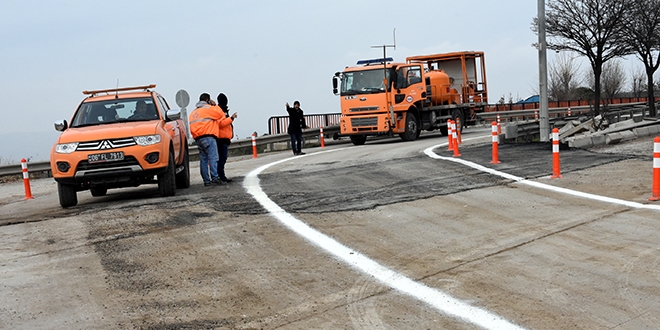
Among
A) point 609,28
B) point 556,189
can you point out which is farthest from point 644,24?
point 556,189

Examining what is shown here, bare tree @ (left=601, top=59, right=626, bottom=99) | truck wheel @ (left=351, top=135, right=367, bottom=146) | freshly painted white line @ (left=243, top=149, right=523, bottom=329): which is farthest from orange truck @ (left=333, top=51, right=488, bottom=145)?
bare tree @ (left=601, top=59, right=626, bottom=99)

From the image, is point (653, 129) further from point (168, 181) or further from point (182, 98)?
point (182, 98)

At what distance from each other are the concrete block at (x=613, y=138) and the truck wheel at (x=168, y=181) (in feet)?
40.9

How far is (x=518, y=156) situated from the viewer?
58.7ft

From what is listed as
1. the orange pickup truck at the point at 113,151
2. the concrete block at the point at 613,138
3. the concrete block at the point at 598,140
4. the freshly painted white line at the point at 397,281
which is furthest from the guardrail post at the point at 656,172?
the concrete block at the point at 613,138

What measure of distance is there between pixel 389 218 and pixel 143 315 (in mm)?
4445

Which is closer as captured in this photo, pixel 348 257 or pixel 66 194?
pixel 348 257

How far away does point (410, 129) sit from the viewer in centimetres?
2961

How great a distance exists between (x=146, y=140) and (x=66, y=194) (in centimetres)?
162

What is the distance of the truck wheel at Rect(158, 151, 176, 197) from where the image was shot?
12484 millimetres

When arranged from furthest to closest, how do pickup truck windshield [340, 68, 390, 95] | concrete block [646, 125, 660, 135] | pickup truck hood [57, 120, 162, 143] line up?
pickup truck windshield [340, 68, 390, 95]
concrete block [646, 125, 660, 135]
pickup truck hood [57, 120, 162, 143]

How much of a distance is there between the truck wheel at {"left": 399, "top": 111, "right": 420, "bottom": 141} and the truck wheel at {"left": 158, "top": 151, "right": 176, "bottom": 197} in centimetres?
1756

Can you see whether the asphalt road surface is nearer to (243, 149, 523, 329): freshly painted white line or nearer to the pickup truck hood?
(243, 149, 523, 329): freshly painted white line

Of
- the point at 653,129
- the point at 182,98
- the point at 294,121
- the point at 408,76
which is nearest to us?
the point at 653,129
